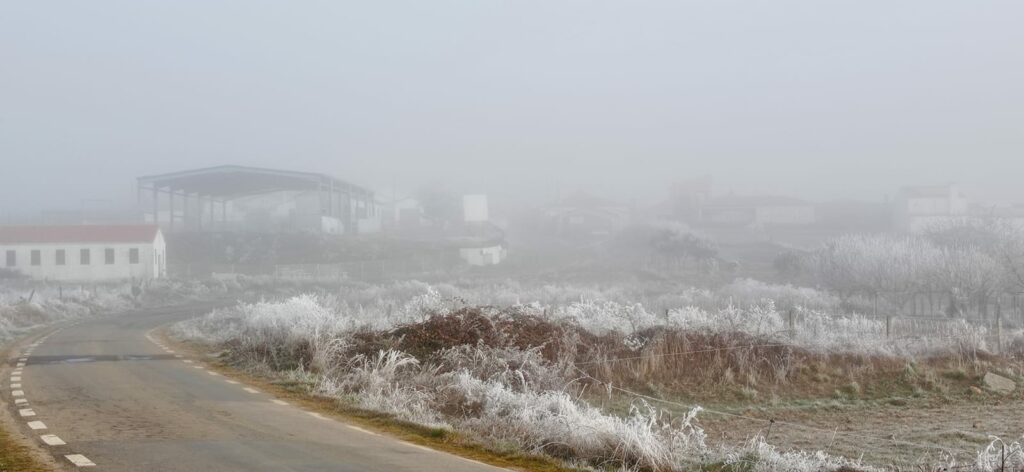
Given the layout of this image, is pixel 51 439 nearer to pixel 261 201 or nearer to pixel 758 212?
pixel 261 201

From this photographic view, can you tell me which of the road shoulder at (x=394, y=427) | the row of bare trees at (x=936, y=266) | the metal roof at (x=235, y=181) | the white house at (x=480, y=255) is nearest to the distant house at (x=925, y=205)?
the row of bare trees at (x=936, y=266)

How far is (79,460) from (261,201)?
10331cm

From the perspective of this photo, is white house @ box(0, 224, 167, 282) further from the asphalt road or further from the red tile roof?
the asphalt road

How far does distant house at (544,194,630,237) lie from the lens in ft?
402

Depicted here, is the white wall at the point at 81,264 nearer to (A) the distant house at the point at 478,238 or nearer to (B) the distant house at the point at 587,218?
(A) the distant house at the point at 478,238

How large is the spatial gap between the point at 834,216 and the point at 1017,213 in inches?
1291

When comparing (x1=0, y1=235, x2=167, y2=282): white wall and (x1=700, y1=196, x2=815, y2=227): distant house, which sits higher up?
(x1=700, y1=196, x2=815, y2=227): distant house

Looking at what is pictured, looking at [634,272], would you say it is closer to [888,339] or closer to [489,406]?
[888,339]

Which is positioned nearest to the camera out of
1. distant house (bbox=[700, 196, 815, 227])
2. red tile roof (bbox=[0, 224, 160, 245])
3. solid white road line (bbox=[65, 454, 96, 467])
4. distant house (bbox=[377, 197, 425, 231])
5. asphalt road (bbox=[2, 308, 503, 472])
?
solid white road line (bbox=[65, 454, 96, 467])

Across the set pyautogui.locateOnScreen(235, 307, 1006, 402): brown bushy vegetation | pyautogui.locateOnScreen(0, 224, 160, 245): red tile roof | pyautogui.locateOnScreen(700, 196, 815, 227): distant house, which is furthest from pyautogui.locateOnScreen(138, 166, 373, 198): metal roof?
pyautogui.locateOnScreen(235, 307, 1006, 402): brown bushy vegetation

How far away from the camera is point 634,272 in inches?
2985

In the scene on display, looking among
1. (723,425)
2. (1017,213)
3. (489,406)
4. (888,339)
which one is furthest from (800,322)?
(1017,213)

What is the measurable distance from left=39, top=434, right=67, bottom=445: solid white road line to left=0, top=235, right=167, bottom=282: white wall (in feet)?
194

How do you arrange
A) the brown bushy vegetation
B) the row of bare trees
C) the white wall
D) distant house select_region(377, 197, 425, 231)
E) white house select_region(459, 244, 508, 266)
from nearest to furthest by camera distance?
the brown bushy vegetation, the row of bare trees, the white wall, white house select_region(459, 244, 508, 266), distant house select_region(377, 197, 425, 231)
